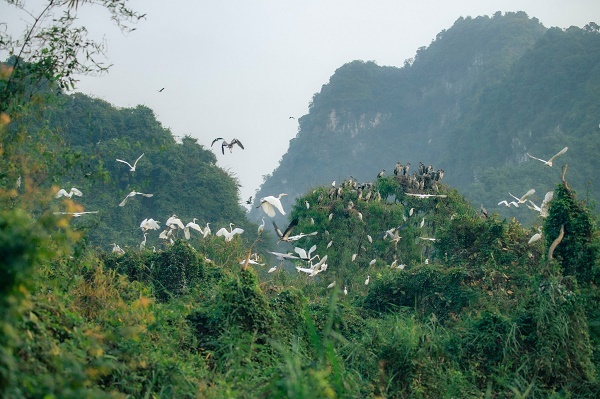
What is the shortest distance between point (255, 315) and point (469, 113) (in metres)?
56.9

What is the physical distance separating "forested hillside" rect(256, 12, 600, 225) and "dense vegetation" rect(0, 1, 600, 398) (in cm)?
2843

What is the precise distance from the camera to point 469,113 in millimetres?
62031

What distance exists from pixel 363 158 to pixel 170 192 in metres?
45.3

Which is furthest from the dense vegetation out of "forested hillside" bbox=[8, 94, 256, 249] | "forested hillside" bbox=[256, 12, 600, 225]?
"forested hillside" bbox=[256, 12, 600, 225]

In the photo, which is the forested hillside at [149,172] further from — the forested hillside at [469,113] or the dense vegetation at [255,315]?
the forested hillside at [469,113]

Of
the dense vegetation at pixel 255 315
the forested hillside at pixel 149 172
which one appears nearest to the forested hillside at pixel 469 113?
the forested hillside at pixel 149 172

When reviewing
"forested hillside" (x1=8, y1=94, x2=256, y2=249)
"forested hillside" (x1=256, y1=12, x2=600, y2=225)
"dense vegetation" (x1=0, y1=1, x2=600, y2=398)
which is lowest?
"dense vegetation" (x1=0, y1=1, x2=600, y2=398)

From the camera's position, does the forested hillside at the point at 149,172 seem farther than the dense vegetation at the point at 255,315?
Yes

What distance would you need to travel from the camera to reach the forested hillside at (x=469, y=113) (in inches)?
1828

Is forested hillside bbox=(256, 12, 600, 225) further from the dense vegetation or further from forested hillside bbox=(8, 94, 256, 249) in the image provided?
the dense vegetation

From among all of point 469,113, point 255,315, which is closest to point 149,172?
point 255,315

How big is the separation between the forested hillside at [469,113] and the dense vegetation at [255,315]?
2843cm

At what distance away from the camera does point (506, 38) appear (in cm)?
7256

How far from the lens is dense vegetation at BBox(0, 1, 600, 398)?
14.1 ft
